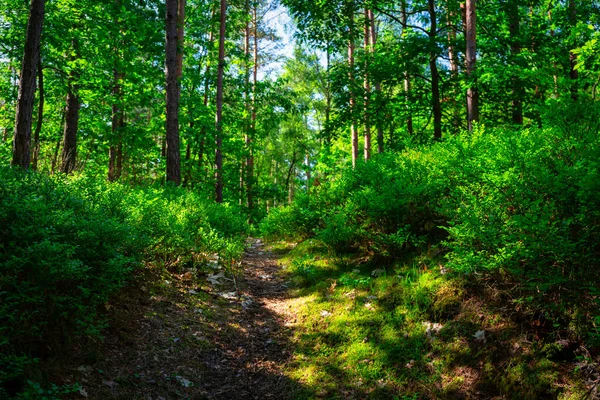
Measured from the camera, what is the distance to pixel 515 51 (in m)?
9.68

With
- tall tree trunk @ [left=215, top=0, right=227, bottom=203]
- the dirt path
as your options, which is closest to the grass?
the dirt path

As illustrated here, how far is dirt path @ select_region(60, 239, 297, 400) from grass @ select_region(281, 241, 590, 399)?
0.39 meters

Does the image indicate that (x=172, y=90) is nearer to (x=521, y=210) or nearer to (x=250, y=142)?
(x=521, y=210)

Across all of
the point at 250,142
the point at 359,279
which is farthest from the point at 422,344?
the point at 250,142

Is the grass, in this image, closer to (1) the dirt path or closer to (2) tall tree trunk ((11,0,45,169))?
(1) the dirt path

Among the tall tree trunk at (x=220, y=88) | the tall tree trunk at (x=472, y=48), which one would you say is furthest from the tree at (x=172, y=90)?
the tall tree trunk at (x=472, y=48)

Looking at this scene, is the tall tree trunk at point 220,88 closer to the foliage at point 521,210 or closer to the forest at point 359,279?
the forest at point 359,279

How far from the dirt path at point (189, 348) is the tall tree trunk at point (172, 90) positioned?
246 inches

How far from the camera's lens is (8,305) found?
2.62 metres

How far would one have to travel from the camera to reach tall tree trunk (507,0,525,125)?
337 inches

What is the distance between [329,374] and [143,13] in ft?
43.2

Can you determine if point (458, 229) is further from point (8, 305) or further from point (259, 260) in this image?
point (259, 260)

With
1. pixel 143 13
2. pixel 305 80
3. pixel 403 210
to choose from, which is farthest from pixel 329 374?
pixel 305 80

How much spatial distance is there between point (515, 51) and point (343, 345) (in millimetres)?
9384
